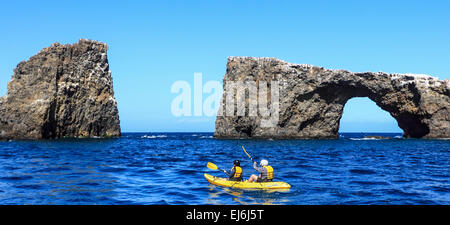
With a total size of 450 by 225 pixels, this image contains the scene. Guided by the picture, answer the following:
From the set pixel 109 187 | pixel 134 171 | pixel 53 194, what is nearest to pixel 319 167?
pixel 134 171

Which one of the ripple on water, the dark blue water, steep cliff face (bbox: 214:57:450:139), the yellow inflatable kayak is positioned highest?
steep cliff face (bbox: 214:57:450:139)

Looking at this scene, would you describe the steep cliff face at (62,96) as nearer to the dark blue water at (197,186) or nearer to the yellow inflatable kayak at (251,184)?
the dark blue water at (197,186)

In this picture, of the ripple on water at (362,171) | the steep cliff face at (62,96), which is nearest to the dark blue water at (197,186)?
the ripple on water at (362,171)

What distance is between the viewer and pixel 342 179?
64.1 ft

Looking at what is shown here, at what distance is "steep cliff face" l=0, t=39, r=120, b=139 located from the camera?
233ft

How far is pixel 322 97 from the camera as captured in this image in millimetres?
74750

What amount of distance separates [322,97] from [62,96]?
50.5 m

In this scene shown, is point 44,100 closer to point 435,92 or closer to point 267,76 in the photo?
point 267,76

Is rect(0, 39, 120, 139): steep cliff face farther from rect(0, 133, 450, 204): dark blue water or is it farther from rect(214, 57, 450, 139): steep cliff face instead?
rect(0, 133, 450, 204): dark blue water

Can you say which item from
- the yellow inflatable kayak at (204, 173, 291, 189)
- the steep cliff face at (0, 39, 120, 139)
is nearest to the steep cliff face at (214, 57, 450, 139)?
the steep cliff face at (0, 39, 120, 139)

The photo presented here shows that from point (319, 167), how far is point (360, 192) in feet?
30.8

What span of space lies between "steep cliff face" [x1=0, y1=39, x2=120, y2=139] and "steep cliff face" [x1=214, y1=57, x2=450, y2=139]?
84.4 ft

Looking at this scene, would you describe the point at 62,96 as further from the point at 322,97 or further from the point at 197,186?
the point at 197,186

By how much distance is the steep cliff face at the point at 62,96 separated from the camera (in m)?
70.9
